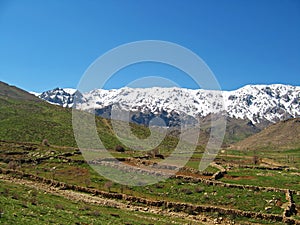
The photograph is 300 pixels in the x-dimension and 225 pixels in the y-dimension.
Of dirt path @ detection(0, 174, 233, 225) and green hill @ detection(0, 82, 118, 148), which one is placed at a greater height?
green hill @ detection(0, 82, 118, 148)

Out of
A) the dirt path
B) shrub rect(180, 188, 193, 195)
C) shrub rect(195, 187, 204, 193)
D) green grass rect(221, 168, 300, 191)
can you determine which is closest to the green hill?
green grass rect(221, 168, 300, 191)

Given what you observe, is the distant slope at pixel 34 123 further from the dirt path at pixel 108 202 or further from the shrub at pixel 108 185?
the dirt path at pixel 108 202

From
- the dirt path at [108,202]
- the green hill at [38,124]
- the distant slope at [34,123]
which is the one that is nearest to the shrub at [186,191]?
the dirt path at [108,202]

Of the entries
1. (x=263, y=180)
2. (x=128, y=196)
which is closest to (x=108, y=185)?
(x=128, y=196)

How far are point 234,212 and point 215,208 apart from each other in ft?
6.72

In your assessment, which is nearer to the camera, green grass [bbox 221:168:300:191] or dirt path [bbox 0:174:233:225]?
dirt path [bbox 0:174:233:225]

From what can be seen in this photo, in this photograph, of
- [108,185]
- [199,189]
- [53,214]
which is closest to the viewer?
[53,214]

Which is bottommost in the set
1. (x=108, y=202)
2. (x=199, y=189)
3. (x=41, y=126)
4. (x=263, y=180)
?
(x=108, y=202)

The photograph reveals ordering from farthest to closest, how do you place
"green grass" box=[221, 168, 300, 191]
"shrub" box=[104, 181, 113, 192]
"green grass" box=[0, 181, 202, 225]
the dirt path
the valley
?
"green grass" box=[221, 168, 300, 191] < "shrub" box=[104, 181, 113, 192] < the dirt path < the valley < "green grass" box=[0, 181, 202, 225]

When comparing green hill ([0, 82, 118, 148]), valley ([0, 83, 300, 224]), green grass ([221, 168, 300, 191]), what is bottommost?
valley ([0, 83, 300, 224])

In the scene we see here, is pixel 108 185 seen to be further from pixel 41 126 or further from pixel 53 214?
pixel 41 126

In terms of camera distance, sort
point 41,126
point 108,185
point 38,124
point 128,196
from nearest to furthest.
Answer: point 128,196 < point 108,185 < point 41,126 < point 38,124

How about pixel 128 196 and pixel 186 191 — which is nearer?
pixel 128 196

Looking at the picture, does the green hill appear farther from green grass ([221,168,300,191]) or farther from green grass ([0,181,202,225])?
green grass ([0,181,202,225])
